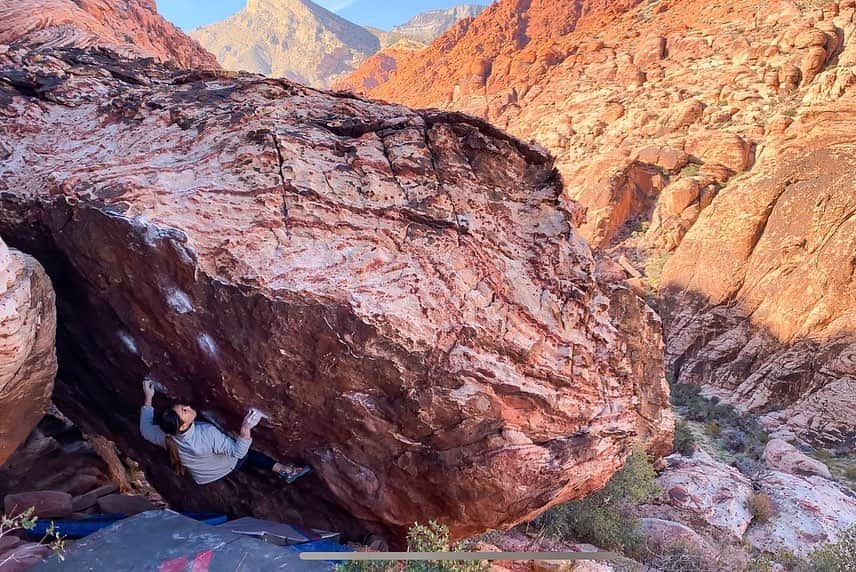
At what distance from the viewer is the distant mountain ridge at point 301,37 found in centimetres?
11600

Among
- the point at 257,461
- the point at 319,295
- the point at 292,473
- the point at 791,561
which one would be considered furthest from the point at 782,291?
the point at 319,295

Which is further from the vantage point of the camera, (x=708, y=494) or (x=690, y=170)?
(x=690, y=170)

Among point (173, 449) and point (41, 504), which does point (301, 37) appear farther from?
point (173, 449)

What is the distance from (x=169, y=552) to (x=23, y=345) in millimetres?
1653

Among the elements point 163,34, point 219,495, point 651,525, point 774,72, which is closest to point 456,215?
point 219,495

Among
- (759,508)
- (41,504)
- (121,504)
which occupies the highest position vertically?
(41,504)

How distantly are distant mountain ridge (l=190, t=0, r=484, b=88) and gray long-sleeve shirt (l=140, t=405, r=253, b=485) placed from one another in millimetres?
114381

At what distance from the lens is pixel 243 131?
4.02 meters

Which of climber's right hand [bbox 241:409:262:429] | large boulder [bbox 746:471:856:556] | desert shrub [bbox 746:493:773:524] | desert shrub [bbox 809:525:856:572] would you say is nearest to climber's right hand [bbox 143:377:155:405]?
climber's right hand [bbox 241:409:262:429]

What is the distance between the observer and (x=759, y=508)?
8102mm

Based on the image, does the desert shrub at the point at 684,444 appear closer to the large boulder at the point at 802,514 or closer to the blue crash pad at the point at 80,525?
the large boulder at the point at 802,514

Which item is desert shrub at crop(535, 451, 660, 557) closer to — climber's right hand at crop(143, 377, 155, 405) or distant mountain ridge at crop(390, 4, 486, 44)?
climber's right hand at crop(143, 377, 155, 405)

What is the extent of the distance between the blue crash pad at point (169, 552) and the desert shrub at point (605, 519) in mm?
3609

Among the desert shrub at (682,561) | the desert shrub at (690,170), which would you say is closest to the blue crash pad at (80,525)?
the desert shrub at (682,561)
